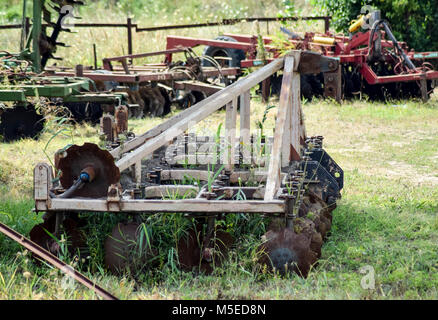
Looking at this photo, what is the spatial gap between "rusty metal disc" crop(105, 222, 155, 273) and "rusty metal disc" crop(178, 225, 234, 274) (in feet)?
0.70

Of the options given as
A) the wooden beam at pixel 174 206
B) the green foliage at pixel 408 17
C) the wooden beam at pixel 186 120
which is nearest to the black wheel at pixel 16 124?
the wooden beam at pixel 186 120

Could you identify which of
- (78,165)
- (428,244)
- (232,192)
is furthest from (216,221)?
(428,244)

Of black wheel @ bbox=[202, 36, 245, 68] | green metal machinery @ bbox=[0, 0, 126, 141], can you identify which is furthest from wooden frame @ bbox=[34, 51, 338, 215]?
black wheel @ bbox=[202, 36, 245, 68]

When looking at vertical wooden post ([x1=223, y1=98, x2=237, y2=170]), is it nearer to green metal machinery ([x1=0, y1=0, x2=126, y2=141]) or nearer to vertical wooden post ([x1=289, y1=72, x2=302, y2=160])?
vertical wooden post ([x1=289, y1=72, x2=302, y2=160])

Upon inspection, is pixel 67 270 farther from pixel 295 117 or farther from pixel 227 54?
Result: pixel 227 54

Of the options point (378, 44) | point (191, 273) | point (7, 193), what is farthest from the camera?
point (378, 44)

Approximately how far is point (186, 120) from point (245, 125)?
81cm

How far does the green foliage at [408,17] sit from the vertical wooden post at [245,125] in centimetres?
969

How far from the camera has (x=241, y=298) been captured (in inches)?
148

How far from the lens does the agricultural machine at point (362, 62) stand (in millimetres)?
11547

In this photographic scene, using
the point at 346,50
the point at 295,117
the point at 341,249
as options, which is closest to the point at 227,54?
the point at 346,50
